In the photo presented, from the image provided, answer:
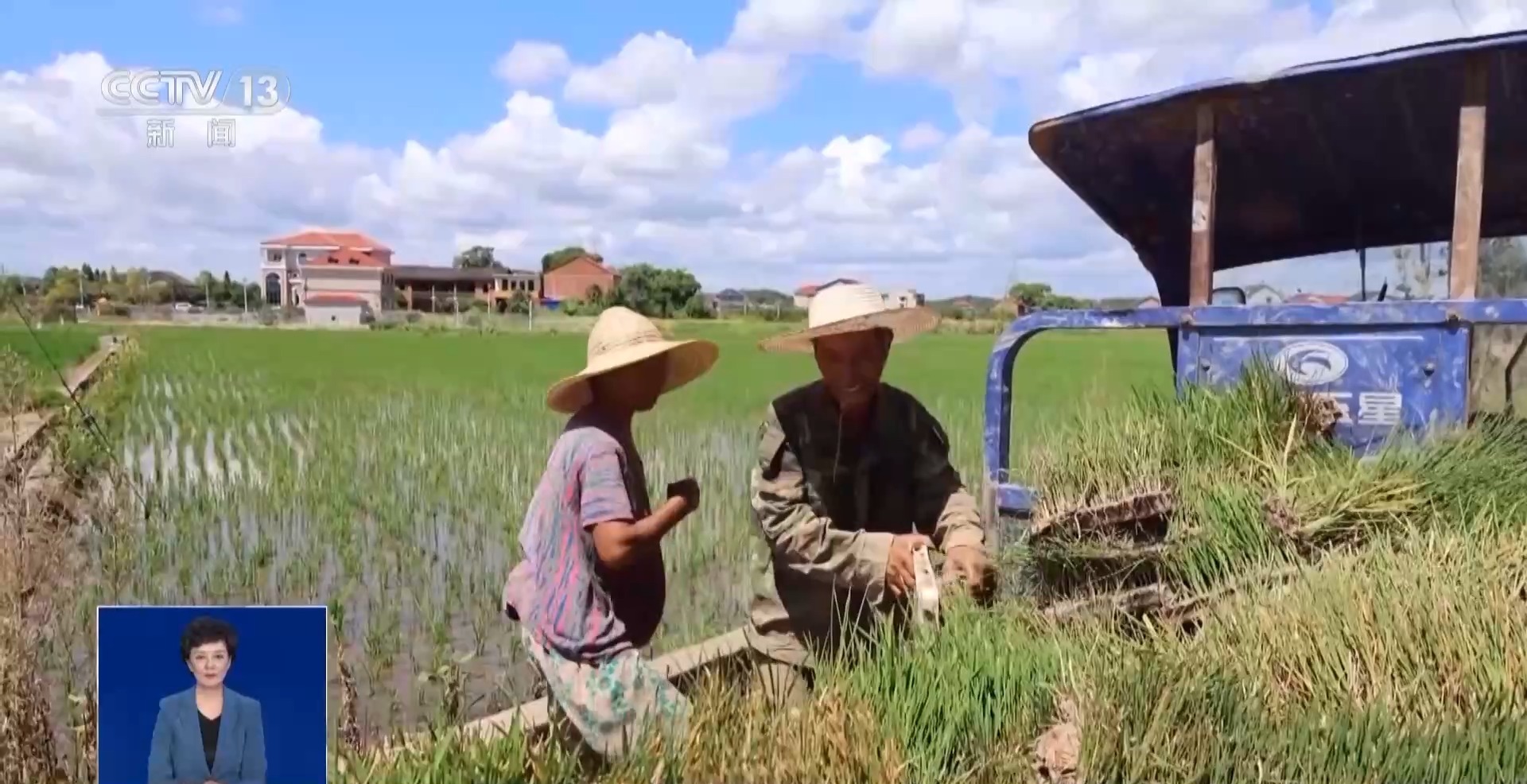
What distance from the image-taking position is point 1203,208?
121 inches

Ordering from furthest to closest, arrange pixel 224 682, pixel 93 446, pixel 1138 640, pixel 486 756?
pixel 93 446 < pixel 1138 640 < pixel 486 756 < pixel 224 682

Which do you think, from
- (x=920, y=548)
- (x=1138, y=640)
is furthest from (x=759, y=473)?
(x=1138, y=640)

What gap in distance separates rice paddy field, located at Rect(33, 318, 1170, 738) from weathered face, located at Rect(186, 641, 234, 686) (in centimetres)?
110

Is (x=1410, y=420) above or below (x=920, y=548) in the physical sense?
above

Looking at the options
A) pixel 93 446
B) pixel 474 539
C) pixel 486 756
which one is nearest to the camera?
pixel 486 756

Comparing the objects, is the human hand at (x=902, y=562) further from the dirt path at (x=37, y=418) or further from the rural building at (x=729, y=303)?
the rural building at (x=729, y=303)

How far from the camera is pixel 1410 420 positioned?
8.89ft

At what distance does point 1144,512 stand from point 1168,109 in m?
1.07

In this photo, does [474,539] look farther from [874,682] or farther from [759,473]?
[874,682]

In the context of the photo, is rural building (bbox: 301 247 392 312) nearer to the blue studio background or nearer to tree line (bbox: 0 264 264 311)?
tree line (bbox: 0 264 264 311)

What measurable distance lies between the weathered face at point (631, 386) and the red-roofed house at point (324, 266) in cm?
569

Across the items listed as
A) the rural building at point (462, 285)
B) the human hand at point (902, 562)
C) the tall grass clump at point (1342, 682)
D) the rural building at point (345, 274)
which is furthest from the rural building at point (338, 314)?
the tall grass clump at point (1342, 682)

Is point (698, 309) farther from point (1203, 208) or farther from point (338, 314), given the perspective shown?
point (1203, 208)

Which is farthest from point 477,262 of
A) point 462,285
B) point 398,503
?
point 398,503
